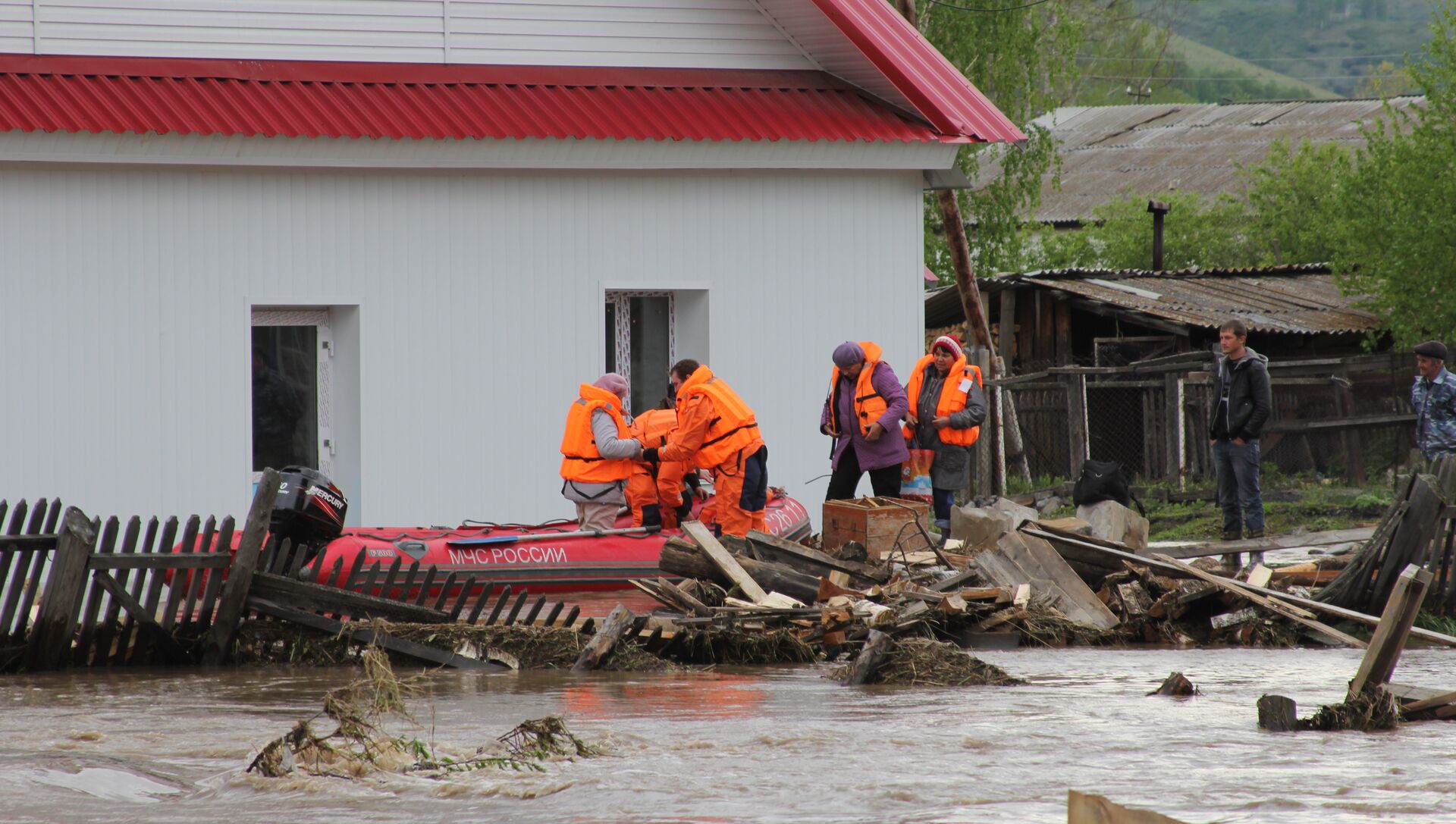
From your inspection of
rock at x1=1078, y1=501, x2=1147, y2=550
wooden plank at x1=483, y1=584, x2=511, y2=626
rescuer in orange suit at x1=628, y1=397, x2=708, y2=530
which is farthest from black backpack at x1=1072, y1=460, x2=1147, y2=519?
wooden plank at x1=483, y1=584, x2=511, y2=626

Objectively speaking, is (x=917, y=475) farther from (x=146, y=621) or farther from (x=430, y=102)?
(x=146, y=621)

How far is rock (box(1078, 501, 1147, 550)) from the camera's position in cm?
1365

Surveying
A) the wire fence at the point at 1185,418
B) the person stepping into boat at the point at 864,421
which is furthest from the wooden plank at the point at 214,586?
the wire fence at the point at 1185,418

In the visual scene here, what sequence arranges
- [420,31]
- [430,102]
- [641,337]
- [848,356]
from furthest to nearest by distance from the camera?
[641,337]
[420,31]
[430,102]
[848,356]

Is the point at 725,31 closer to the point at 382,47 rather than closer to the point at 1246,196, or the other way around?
the point at 382,47

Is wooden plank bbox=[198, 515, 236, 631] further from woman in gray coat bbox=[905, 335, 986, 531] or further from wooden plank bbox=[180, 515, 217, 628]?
woman in gray coat bbox=[905, 335, 986, 531]

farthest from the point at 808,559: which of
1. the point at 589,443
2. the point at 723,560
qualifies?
the point at 589,443

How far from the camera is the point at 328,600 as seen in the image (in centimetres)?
984

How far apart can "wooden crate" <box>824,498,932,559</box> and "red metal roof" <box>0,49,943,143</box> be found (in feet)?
12.2

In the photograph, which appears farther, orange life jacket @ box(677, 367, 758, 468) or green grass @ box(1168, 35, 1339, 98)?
green grass @ box(1168, 35, 1339, 98)

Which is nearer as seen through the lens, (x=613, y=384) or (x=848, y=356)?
(x=613, y=384)

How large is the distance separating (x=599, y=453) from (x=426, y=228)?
3.15 meters

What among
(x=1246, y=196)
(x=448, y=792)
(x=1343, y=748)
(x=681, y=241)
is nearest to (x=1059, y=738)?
(x=1343, y=748)

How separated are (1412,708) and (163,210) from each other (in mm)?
10460
